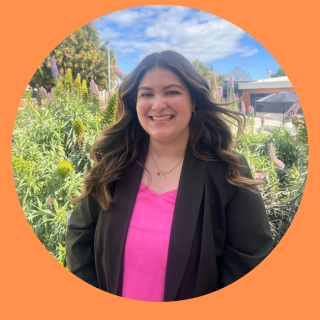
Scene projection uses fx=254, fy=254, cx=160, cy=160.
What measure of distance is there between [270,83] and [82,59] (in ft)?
4.83

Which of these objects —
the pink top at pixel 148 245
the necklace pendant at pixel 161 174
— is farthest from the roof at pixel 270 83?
the pink top at pixel 148 245

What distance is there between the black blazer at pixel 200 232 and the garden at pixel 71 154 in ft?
1.57

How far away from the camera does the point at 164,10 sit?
1803 millimetres

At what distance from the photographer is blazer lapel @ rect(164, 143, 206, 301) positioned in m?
1.45

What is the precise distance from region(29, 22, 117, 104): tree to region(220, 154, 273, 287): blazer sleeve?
1.26 meters

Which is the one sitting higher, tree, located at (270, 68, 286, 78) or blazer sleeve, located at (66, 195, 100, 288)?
tree, located at (270, 68, 286, 78)

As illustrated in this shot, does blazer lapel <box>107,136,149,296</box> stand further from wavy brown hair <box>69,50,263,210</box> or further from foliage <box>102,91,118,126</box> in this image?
foliage <box>102,91,118,126</box>

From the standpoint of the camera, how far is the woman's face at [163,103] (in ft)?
4.88

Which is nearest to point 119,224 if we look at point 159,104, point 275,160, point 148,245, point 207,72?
point 148,245

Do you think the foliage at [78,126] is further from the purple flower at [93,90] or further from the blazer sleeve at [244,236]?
the blazer sleeve at [244,236]

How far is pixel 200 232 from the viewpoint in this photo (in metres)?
1.51

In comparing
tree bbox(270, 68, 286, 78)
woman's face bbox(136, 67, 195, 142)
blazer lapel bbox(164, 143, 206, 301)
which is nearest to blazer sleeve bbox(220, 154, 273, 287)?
blazer lapel bbox(164, 143, 206, 301)

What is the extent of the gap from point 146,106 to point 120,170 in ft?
1.56

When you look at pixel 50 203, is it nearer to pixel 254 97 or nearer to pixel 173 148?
pixel 173 148
